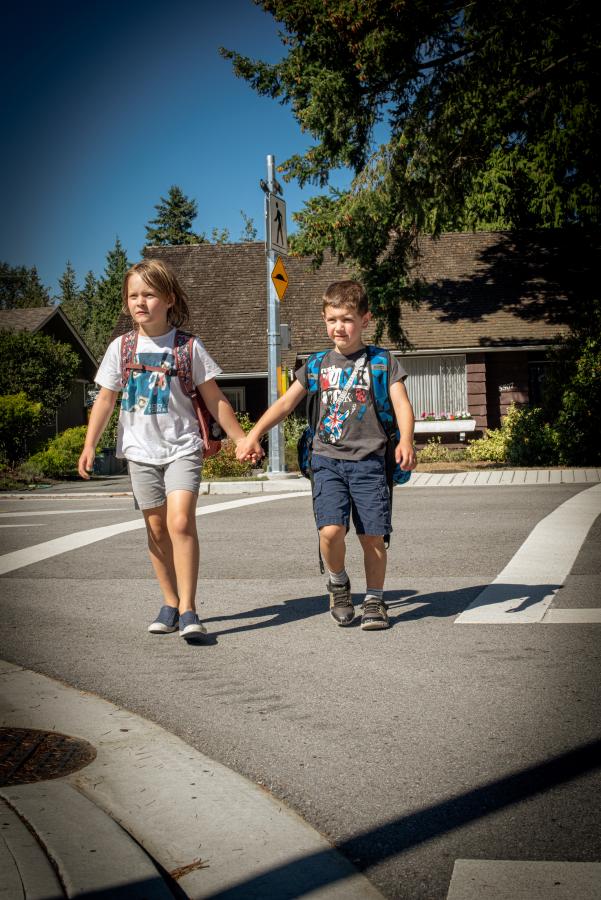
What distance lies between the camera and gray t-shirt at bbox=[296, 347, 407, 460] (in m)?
5.27

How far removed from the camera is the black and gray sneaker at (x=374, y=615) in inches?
207

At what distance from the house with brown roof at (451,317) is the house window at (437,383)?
0.03 metres

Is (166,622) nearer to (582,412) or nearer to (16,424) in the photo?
(582,412)

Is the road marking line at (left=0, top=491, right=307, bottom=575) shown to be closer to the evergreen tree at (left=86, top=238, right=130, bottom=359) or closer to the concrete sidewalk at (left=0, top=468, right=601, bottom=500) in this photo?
the concrete sidewalk at (left=0, top=468, right=601, bottom=500)

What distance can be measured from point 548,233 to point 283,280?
15.3m

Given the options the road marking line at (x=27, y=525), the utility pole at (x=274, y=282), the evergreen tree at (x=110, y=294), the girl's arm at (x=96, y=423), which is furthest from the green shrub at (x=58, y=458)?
the evergreen tree at (x=110, y=294)

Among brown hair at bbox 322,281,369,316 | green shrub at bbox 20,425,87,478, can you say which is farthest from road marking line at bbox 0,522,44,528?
green shrub at bbox 20,425,87,478

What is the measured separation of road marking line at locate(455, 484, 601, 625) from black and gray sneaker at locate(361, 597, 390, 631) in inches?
17.2

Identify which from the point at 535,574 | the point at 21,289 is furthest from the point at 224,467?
→ the point at 21,289

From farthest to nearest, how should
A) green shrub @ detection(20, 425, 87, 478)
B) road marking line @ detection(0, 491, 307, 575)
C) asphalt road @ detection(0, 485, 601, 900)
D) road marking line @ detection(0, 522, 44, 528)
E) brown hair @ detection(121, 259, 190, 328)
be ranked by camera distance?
1. green shrub @ detection(20, 425, 87, 478)
2. road marking line @ detection(0, 522, 44, 528)
3. road marking line @ detection(0, 491, 307, 575)
4. brown hair @ detection(121, 259, 190, 328)
5. asphalt road @ detection(0, 485, 601, 900)

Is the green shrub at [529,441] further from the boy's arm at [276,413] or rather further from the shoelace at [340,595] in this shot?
the boy's arm at [276,413]

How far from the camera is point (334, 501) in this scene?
528 cm

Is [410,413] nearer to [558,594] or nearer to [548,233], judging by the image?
[558,594]

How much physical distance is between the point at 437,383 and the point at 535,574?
62.3 feet
